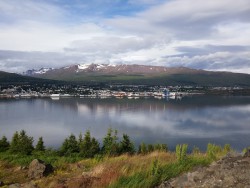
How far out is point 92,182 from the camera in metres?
6.96

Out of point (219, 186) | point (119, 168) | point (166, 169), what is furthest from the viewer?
point (119, 168)

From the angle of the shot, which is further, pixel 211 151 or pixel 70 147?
pixel 70 147

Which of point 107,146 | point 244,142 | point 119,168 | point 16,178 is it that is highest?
point 119,168

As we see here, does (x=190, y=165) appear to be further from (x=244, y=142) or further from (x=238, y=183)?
(x=244, y=142)

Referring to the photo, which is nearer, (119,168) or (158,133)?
(119,168)

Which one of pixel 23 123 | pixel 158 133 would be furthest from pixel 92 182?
pixel 23 123

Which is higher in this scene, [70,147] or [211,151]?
[211,151]

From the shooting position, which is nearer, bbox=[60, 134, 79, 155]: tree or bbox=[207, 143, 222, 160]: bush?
bbox=[207, 143, 222, 160]: bush

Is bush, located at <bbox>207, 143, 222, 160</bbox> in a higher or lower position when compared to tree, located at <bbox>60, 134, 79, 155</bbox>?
higher

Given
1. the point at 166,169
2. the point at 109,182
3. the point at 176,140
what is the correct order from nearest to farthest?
the point at 109,182
the point at 166,169
the point at 176,140

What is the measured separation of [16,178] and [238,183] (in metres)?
5.81

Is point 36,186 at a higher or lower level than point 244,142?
higher

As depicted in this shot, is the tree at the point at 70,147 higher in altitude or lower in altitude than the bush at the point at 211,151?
lower

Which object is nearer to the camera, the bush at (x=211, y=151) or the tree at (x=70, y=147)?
the bush at (x=211, y=151)
